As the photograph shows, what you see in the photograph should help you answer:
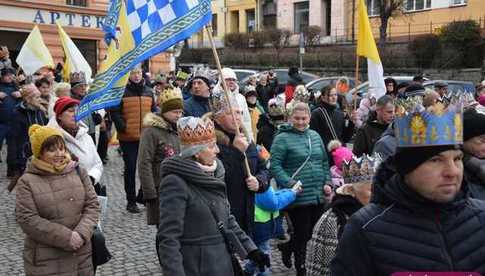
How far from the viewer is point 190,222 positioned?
3855 millimetres

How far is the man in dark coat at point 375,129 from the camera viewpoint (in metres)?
6.51

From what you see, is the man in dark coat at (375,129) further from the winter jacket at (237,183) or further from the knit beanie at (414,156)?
the knit beanie at (414,156)

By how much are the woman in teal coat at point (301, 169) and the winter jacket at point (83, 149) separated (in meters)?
1.66

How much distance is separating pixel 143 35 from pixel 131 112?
2.87m

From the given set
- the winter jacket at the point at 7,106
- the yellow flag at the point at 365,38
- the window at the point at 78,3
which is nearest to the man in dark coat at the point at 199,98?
the yellow flag at the point at 365,38

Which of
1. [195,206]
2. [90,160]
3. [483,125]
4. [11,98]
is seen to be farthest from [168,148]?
[11,98]

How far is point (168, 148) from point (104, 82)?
105cm

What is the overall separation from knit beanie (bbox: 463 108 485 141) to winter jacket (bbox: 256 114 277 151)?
181 inches

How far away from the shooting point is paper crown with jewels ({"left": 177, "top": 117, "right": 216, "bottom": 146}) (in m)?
4.01

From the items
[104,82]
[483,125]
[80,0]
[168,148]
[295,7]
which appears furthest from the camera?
[295,7]

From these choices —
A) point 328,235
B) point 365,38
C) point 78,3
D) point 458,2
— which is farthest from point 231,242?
point 458,2

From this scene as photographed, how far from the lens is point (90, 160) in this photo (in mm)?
5801

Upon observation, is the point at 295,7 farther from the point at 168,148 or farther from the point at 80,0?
the point at 168,148

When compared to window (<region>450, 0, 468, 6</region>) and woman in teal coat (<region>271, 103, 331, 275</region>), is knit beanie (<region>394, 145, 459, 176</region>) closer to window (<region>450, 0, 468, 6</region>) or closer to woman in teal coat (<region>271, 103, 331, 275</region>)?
woman in teal coat (<region>271, 103, 331, 275</region>)
